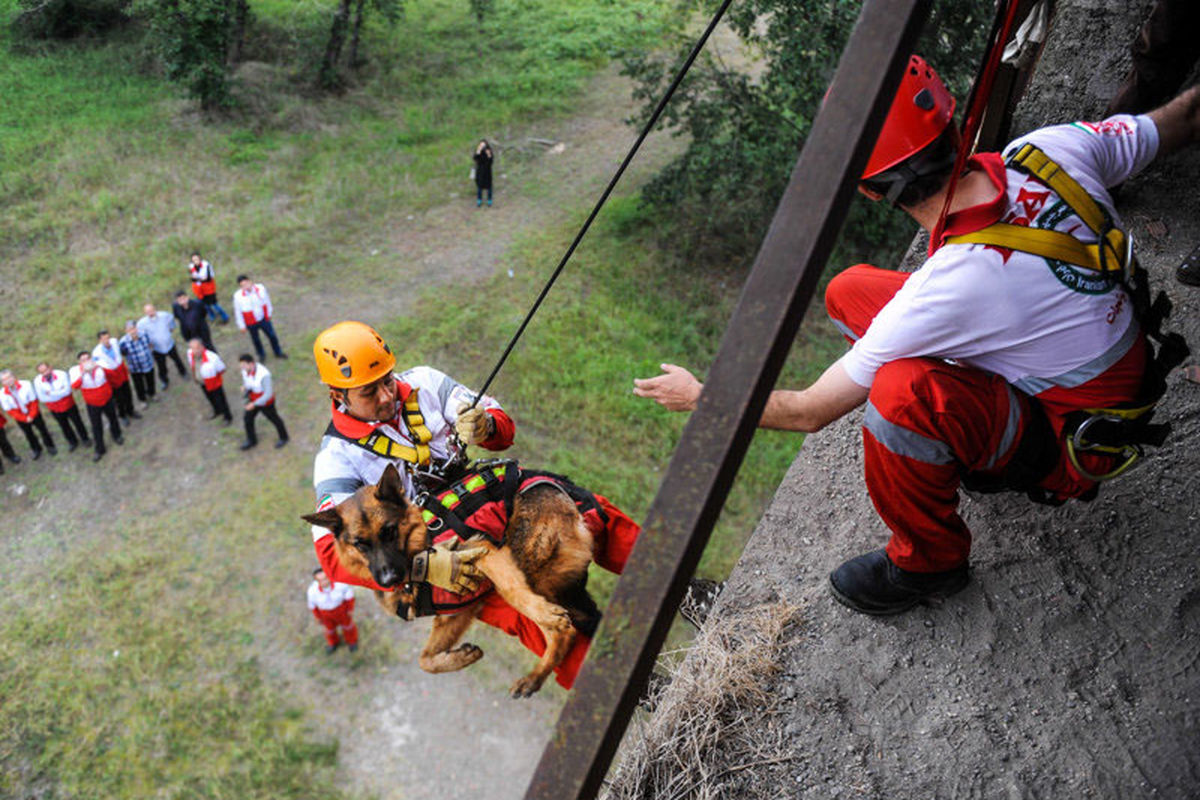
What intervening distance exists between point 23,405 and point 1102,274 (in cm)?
1554

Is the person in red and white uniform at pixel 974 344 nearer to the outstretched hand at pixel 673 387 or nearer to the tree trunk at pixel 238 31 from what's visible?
the outstretched hand at pixel 673 387

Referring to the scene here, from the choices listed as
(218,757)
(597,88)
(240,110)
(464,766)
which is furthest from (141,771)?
(597,88)

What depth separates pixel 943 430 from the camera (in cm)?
350

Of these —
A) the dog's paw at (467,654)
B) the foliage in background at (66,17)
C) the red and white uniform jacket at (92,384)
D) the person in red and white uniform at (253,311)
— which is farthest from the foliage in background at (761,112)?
the foliage in background at (66,17)

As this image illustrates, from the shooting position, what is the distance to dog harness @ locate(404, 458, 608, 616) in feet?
14.5

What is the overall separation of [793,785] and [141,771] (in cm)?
908

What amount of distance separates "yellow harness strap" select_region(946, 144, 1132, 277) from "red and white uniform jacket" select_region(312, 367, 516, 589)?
2913mm

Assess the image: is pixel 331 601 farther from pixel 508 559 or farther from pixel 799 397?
pixel 799 397

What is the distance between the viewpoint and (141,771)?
1005cm

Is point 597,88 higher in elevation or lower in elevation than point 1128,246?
lower

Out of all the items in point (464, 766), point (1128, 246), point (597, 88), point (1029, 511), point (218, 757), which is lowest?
point (464, 766)

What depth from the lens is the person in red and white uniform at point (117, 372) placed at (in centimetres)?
1412

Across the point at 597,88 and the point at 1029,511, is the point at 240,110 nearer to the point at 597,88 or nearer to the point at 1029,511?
the point at 597,88

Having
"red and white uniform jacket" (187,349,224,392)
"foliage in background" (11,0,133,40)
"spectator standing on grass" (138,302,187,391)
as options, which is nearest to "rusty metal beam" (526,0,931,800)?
"red and white uniform jacket" (187,349,224,392)
